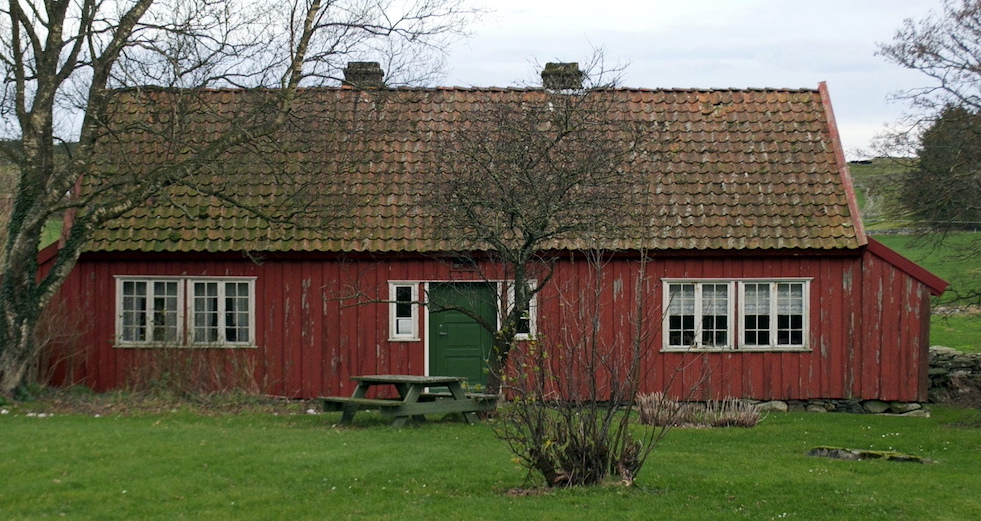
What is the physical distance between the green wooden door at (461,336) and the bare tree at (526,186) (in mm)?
1538

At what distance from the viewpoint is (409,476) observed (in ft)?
34.4

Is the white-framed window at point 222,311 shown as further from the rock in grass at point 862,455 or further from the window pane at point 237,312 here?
Result: the rock in grass at point 862,455

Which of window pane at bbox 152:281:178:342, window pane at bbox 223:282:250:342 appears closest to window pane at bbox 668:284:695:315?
window pane at bbox 223:282:250:342

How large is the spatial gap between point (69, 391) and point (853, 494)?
12.2 m

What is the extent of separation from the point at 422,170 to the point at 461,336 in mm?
2975

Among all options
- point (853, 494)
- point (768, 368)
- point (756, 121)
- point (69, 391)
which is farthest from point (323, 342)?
point (853, 494)

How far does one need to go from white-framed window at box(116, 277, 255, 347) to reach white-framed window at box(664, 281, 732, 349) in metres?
7.01

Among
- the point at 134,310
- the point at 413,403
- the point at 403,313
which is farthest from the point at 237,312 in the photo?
the point at 413,403

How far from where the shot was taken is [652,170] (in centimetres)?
1884

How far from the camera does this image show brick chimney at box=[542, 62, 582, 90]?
16.2 metres

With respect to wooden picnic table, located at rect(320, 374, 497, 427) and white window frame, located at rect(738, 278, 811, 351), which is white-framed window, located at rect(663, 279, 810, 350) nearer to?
white window frame, located at rect(738, 278, 811, 351)

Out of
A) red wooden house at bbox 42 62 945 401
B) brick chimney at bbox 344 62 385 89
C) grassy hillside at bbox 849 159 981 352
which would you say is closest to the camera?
red wooden house at bbox 42 62 945 401

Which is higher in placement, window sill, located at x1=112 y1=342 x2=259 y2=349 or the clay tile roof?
the clay tile roof

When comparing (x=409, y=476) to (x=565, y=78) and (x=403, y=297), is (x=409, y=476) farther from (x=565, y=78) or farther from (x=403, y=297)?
(x=565, y=78)
